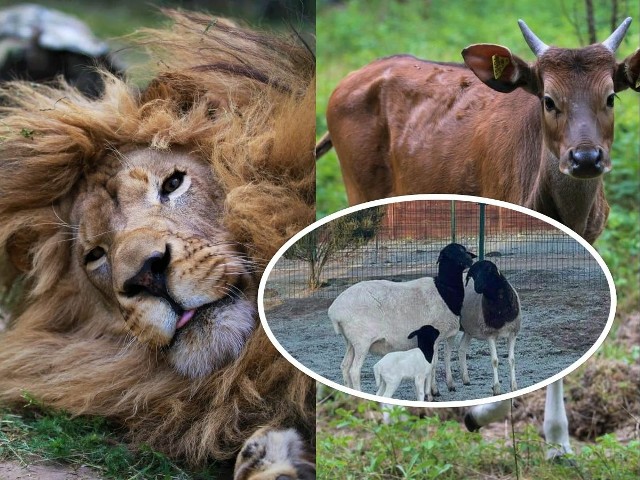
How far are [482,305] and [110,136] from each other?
1.05m

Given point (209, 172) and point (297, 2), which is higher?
point (297, 2)

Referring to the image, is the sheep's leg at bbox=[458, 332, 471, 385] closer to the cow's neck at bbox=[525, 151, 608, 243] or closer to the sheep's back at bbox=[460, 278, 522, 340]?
the sheep's back at bbox=[460, 278, 522, 340]

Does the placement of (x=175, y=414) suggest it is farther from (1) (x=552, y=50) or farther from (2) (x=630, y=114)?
(2) (x=630, y=114)

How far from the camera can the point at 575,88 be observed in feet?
7.63

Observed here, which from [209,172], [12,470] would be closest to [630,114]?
[209,172]

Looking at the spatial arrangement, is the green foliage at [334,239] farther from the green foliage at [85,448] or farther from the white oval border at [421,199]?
the green foliage at [85,448]

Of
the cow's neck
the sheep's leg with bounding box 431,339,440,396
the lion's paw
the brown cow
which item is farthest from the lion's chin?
the cow's neck

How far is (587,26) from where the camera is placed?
2678mm

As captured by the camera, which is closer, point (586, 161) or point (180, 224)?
point (586, 161)

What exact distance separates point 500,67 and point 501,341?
0.68m

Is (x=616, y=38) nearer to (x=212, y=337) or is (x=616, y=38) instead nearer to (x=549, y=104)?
(x=549, y=104)

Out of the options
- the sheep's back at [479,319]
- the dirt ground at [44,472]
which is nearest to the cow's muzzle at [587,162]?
the sheep's back at [479,319]

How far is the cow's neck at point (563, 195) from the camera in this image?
2428 mm

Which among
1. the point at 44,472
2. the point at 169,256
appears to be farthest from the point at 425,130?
the point at 44,472
